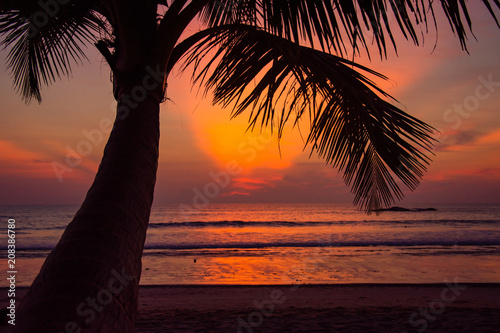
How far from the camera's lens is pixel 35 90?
4312 millimetres

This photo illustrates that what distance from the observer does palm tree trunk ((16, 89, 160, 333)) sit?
1.36 m

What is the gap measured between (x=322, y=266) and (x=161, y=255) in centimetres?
584

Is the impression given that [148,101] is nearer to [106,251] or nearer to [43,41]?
[106,251]

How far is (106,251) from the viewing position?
155 centimetres

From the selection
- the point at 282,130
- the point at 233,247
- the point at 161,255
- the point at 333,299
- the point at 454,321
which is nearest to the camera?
the point at 282,130

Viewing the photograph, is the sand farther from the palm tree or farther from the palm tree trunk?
the palm tree trunk

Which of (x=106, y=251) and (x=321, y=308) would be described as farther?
(x=321, y=308)

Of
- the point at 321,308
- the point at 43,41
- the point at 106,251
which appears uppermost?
the point at 43,41

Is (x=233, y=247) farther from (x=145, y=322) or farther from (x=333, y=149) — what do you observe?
(x=333, y=149)

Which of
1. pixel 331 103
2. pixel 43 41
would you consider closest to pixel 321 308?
pixel 331 103

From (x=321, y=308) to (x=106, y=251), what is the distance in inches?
225

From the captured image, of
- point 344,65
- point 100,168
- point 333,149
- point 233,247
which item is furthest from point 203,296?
point 233,247

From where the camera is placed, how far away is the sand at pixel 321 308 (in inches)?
212

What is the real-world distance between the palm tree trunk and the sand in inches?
148
